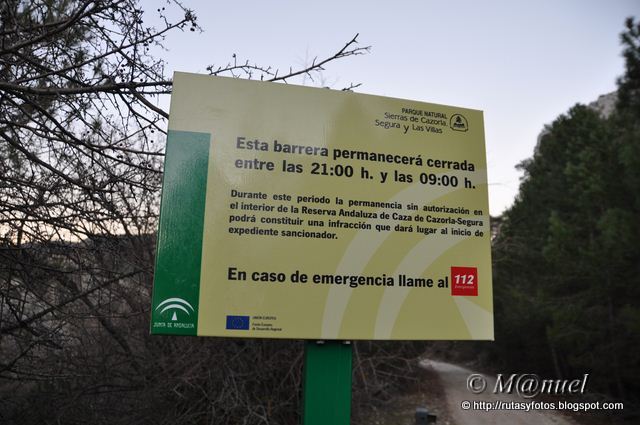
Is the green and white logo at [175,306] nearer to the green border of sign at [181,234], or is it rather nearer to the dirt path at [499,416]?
the green border of sign at [181,234]

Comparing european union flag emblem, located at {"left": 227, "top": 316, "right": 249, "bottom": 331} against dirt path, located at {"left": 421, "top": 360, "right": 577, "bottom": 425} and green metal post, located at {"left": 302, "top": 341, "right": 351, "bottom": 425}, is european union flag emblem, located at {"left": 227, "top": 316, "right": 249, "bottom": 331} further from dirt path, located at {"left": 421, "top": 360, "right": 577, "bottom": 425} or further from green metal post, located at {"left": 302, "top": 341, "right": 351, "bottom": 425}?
dirt path, located at {"left": 421, "top": 360, "right": 577, "bottom": 425}

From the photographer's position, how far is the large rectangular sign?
2760 millimetres

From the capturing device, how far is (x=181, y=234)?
2.75 m

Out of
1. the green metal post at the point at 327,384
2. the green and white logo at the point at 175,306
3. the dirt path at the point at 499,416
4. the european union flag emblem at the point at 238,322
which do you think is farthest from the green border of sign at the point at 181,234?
the dirt path at the point at 499,416

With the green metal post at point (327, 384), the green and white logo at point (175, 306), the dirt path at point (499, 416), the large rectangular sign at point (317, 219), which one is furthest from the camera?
the dirt path at point (499, 416)

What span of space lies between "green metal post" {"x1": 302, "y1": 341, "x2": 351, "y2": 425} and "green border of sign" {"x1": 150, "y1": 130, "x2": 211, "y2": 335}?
2.56 feet

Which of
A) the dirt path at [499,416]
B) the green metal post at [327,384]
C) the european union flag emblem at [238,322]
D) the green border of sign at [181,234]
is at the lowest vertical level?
the dirt path at [499,416]

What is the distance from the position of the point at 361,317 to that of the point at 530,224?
1862 centimetres

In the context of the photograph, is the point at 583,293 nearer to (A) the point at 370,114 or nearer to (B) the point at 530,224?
(B) the point at 530,224

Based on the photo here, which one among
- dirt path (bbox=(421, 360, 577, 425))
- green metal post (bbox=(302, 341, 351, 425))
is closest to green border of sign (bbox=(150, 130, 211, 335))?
green metal post (bbox=(302, 341, 351, 425))

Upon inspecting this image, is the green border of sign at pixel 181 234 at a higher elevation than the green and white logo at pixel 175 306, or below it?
higher

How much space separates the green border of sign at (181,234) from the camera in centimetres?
265

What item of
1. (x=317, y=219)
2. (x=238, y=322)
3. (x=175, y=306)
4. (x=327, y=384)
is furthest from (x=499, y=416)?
(x=175, y=306)

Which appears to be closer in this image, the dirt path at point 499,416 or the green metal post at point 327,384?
the green metal post at point 327,384
